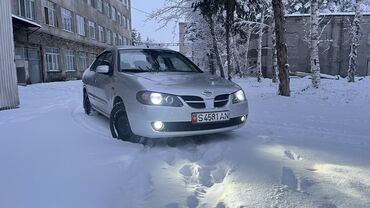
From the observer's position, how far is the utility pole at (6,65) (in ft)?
28.1

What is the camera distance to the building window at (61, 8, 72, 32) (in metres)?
29.1

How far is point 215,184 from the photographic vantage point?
3.38 m

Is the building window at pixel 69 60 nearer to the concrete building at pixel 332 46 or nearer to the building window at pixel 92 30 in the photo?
the building window at pixel 92 30

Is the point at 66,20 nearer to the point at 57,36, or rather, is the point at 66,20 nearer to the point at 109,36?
the point at 57,36

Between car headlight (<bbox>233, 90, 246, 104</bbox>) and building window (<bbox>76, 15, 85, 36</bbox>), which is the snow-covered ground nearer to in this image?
car headlight (<bbox>233, 90, 246, 104</bbox>)

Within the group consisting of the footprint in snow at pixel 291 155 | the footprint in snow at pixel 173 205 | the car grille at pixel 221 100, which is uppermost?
the car grille at pixel 221 100

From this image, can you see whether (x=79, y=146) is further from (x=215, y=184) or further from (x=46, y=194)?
(x=215, y=184)

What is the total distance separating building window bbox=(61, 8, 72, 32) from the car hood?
1042 inches

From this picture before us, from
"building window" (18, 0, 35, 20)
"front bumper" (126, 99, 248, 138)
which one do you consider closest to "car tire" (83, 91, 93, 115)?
"front bumper" (126, 99, 248, 138)

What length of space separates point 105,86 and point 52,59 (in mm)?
23213

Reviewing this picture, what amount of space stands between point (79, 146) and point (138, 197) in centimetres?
206

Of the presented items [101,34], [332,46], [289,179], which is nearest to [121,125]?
[289,179]

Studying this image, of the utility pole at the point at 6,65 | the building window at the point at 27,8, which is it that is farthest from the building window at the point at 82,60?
the utility pole at the point at 6,65

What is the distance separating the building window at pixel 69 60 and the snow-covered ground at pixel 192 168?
24.9 m
